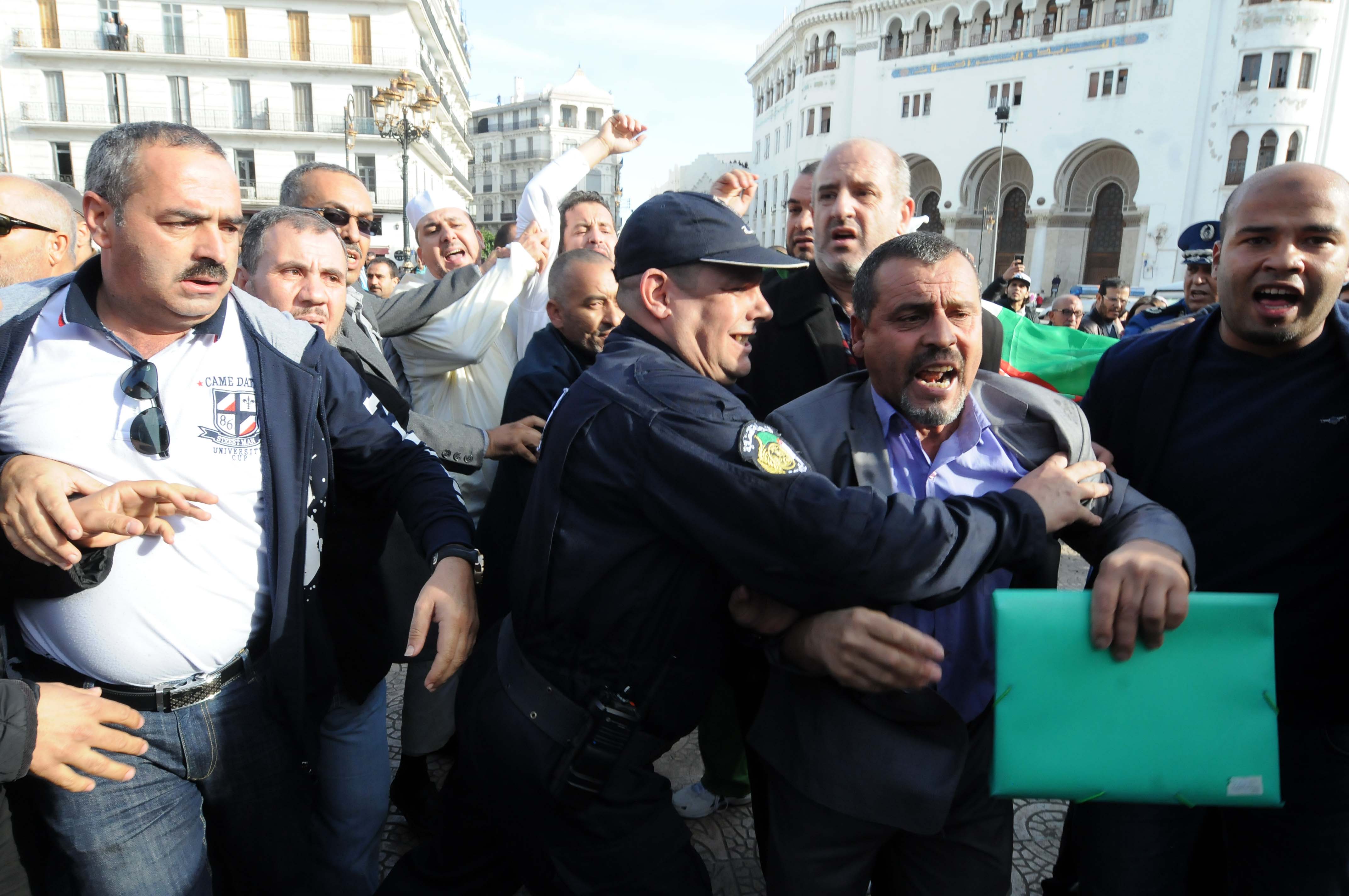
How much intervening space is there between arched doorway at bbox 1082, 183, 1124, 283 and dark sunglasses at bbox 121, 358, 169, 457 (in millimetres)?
47272

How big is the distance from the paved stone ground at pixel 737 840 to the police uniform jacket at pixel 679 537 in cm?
115

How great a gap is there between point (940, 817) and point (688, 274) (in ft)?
4.83

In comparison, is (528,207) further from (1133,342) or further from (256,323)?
(1133,342)

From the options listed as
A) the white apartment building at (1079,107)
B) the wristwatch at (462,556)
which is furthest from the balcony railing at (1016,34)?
the wristwatch at (462,556)

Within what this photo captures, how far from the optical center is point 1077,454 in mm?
2070

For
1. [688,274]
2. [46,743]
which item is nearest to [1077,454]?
[688,274]

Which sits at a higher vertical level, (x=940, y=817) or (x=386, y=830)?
(x=940, y=817)

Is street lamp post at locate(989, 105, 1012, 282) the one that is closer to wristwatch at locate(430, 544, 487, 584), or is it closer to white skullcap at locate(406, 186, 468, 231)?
white skullcap at locate(406, 186, 468, 231)

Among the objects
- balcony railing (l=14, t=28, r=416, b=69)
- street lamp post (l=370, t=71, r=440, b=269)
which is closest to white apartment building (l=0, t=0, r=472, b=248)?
balcony railing (l=14, t=28, r=416, b=69)

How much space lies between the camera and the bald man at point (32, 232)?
10.1 ft

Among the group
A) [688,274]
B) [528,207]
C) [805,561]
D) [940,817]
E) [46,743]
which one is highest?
[528,207]

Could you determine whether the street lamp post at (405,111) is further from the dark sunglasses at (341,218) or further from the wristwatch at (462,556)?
the wristwatch at (462,556)

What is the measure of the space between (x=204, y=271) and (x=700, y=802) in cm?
279

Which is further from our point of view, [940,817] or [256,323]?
[256,323]
